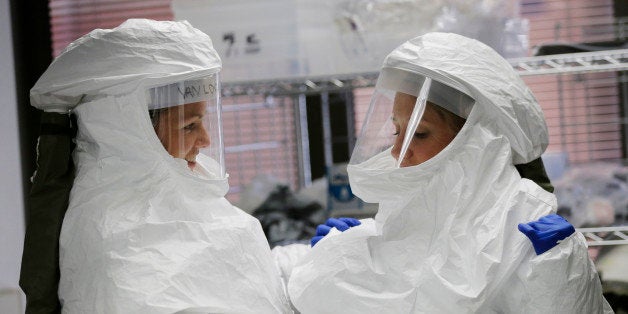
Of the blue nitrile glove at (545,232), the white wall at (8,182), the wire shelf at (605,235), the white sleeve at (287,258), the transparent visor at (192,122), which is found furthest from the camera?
the white wall at (8,182)

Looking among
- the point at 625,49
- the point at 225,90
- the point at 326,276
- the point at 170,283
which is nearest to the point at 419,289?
the point at 326,276

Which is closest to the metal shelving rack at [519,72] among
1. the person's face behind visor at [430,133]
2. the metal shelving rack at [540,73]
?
the metal shelving rack at [540,73]

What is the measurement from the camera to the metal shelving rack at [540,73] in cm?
198

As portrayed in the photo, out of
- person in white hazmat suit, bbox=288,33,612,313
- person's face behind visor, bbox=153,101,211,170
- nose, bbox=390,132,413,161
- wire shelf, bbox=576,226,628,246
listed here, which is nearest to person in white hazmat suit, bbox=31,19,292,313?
person's face behind visor, bbox=153,101,211,170

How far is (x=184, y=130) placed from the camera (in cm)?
154

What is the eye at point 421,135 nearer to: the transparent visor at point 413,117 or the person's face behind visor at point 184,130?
the transparent visor at point 413,117

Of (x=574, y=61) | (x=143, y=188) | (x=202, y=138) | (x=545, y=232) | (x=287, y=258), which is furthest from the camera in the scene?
(x=574, y=61)

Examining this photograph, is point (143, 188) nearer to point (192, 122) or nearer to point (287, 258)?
point (192, 122)

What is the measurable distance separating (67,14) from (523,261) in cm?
220

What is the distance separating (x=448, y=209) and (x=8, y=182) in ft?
4.81

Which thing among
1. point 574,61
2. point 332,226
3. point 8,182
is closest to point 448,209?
point 332,226

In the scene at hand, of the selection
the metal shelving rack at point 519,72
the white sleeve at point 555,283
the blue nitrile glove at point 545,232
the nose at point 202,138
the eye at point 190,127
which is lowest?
the white sleeve at point 555,283

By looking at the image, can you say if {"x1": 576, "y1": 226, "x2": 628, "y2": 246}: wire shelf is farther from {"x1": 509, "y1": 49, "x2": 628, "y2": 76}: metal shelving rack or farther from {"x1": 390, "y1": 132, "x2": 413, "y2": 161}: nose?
{"x1": 390, "y1": 132, "x2": 413, "y2": 161}: nose

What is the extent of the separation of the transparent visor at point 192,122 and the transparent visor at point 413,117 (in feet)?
0.88
